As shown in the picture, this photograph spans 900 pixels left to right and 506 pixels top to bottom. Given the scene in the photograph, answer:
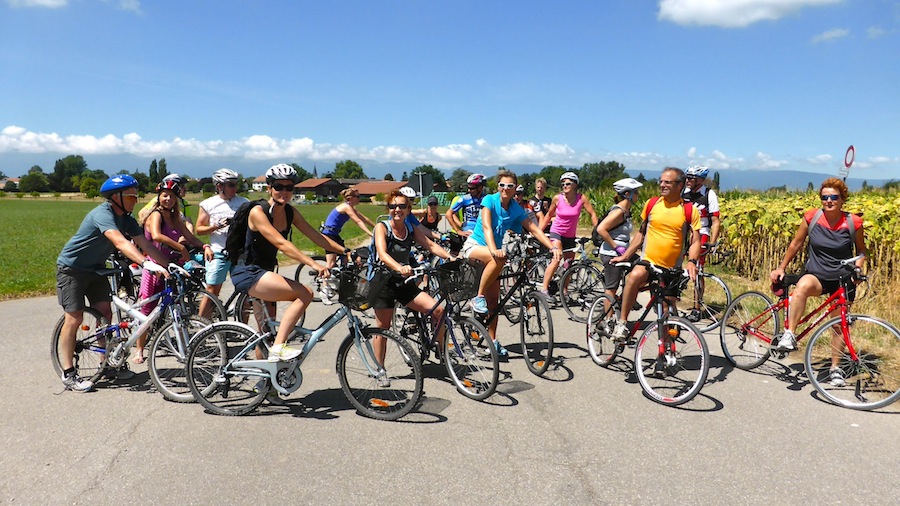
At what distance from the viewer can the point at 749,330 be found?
229 inches

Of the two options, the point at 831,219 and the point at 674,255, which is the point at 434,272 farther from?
the point at 831,219

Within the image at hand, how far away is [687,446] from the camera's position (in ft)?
13.2

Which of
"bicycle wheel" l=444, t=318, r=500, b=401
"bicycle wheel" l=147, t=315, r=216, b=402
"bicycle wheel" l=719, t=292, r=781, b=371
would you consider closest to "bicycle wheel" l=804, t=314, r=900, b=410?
"bicycle wheel" l=719, t=292, r=781, b=371

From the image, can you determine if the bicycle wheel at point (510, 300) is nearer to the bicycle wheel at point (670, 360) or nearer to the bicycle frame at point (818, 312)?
the bicycle wheel at point (670, 360)

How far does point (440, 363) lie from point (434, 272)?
5.29 feet

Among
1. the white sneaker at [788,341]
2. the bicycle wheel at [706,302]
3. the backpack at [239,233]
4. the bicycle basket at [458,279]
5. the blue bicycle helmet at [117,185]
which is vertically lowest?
the bicycle wheel at [706,302]

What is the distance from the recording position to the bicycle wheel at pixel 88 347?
519 centimetres

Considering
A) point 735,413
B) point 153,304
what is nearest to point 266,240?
point 153,304

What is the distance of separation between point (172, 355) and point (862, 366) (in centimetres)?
617

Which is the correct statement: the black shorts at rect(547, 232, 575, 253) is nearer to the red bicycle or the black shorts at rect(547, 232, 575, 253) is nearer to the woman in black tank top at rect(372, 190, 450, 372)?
the red bicycle

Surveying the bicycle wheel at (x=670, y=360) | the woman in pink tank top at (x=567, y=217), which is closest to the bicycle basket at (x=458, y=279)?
the bicycle wheel at (x=670, y=360)

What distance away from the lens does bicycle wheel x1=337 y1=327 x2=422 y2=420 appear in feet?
14.9

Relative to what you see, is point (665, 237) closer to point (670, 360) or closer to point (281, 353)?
point (670, 360)

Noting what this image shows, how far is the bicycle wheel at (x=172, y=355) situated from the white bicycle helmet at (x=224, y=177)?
194cm
